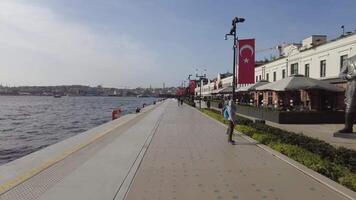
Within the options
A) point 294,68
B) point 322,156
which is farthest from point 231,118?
point 294,68

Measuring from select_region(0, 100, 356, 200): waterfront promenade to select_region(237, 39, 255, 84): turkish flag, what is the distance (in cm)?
944

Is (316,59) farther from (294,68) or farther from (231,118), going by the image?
(231,118)

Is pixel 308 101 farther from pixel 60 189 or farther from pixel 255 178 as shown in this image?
pixel 60 189

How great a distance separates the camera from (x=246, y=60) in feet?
75.8

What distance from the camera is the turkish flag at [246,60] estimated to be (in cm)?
2259

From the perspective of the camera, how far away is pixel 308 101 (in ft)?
115

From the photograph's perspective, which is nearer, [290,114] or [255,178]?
[255,178]

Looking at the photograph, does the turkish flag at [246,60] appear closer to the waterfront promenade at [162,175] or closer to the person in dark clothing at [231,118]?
the person in dark clothing at [231,118]

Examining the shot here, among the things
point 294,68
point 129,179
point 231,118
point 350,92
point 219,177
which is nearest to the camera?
point 129,179

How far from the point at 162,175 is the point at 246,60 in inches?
581

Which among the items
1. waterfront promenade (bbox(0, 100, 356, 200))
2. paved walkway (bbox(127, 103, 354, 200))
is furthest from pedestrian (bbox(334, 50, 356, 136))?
paved walkway (bbox(127, 103, 354, 200))

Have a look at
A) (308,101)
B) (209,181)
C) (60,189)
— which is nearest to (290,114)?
(308,101)

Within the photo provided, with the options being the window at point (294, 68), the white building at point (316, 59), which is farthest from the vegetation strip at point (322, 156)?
the window at point (294, 68)

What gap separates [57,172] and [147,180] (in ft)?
7.04
